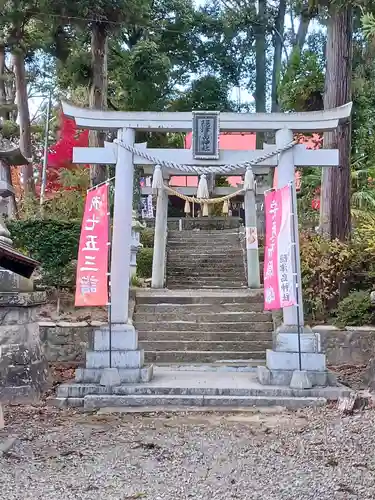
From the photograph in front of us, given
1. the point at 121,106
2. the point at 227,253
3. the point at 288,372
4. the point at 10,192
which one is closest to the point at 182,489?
the point at 288,372

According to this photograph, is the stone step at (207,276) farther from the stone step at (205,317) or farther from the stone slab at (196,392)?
the stone slab at (196,392)

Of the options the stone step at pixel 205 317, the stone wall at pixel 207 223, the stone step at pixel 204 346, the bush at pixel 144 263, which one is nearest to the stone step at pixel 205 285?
the bush at pixel 144 263

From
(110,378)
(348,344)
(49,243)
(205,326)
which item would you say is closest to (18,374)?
(110,378)

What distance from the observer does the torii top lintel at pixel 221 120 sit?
767 centimetres

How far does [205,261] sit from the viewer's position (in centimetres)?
1524

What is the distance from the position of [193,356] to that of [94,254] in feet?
9.54

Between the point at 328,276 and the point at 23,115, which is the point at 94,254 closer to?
the point at 328,276

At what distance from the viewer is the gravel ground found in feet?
13.0

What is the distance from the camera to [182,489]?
3.99 meters

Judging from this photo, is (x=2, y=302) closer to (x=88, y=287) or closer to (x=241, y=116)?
(x=88, y=287)

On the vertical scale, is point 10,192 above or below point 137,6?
below

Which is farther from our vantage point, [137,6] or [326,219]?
[137,6]

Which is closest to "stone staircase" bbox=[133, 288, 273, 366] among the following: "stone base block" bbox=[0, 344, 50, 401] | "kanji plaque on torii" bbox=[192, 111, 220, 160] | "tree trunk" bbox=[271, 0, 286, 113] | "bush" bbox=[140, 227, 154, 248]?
"stone base block" bbox=[0, 344, 50, 401]

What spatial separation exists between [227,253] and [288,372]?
8.68 metres
